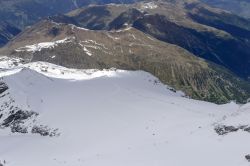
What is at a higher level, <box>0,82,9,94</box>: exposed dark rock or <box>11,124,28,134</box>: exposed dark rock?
<box>11,124,28,134</box>: exposed dark rock

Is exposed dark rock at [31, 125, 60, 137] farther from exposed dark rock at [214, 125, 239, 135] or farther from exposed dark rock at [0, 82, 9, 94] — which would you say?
exposed dark rock at [214, 125, 239, 135]

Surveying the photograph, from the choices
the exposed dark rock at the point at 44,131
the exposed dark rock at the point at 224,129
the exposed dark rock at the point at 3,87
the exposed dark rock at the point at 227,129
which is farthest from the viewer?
the exposed dark rock at the point at 3,87

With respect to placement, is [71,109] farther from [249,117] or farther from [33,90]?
[249,117]

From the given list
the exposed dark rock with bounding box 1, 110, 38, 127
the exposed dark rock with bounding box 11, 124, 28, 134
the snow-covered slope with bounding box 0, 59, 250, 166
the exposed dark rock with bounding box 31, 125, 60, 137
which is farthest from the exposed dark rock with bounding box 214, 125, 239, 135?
the exposed dark rock with bounding box 1, 110, 38, 127

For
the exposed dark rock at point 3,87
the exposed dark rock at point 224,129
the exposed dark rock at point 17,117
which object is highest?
the exposed dark rock at point 224,129

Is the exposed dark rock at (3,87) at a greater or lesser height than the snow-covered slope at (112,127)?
lesser

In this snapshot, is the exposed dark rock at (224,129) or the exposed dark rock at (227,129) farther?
the exposed dark rock at (224,129)

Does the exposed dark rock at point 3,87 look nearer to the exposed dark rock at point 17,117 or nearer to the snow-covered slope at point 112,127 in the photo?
the snow-covered slope at point 112,127

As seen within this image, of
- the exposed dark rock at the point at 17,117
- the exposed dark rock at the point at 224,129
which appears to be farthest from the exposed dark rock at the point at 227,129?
the exposed dark rock at the point at 17,117
